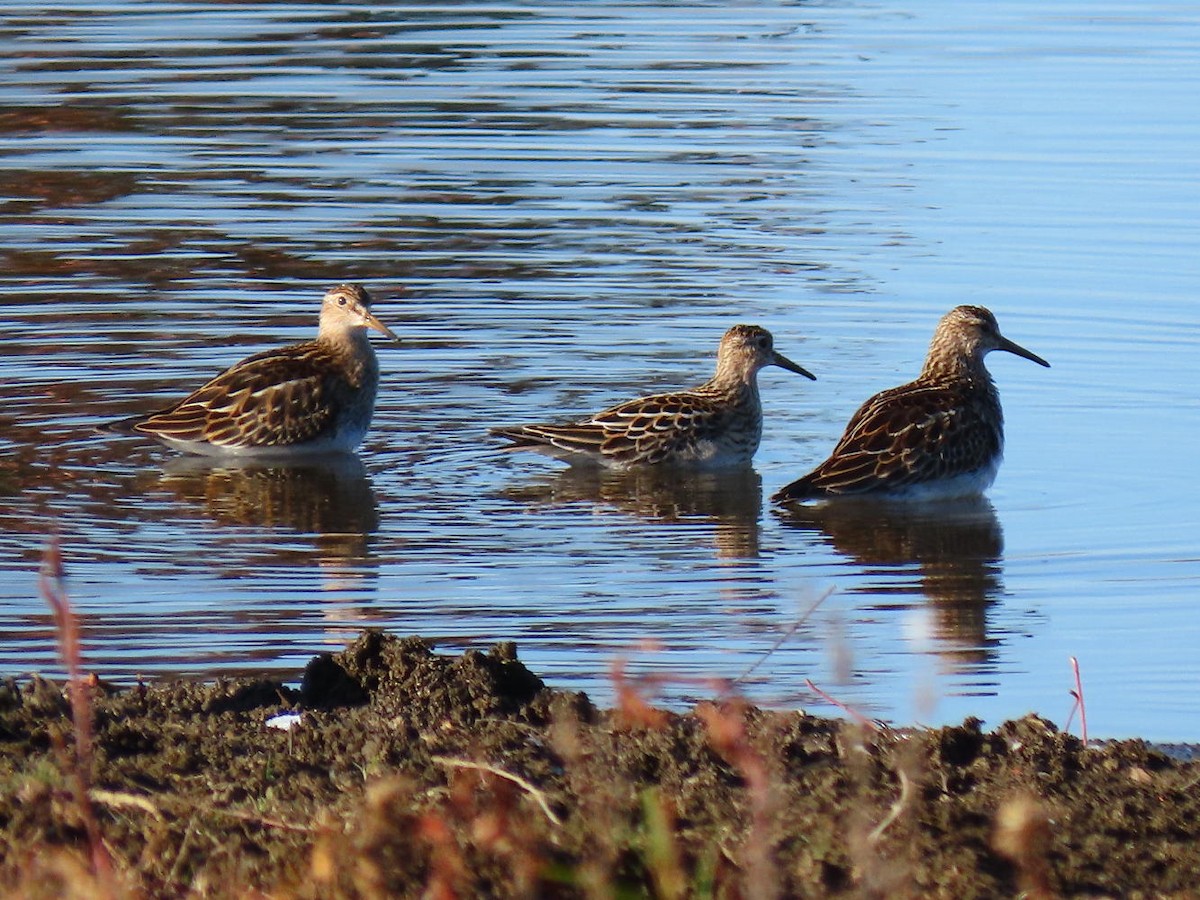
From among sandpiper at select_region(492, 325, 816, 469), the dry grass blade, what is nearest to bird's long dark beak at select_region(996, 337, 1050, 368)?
sandpiper at select_region(492, 325, 816, 469)

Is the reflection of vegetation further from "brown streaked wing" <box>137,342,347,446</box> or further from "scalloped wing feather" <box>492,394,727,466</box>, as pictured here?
"scalloped wing feather" <box>492,394,727,466</box>

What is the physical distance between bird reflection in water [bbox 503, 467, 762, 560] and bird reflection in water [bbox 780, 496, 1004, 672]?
0.30 metres

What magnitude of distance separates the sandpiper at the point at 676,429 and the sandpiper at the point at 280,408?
99 centimetres

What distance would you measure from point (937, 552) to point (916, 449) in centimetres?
100

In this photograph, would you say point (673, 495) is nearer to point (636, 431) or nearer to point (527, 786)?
point (636, 431)

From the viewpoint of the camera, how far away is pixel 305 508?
1047cm

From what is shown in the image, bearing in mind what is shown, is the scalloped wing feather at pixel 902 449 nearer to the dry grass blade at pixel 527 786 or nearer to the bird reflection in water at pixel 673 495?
the bird reflection in water at pixel 673 495

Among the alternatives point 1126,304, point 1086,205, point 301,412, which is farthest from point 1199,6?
point 301,412

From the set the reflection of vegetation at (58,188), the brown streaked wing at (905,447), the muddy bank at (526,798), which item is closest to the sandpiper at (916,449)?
the brown streaked wing at (905,447)

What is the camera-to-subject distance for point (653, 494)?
10.9m

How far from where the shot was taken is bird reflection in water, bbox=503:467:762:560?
10.1 metres

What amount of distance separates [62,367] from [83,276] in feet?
7.31

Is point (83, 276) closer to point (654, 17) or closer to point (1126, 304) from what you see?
point (1126, 304)

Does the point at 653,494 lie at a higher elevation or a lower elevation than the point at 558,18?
lower
